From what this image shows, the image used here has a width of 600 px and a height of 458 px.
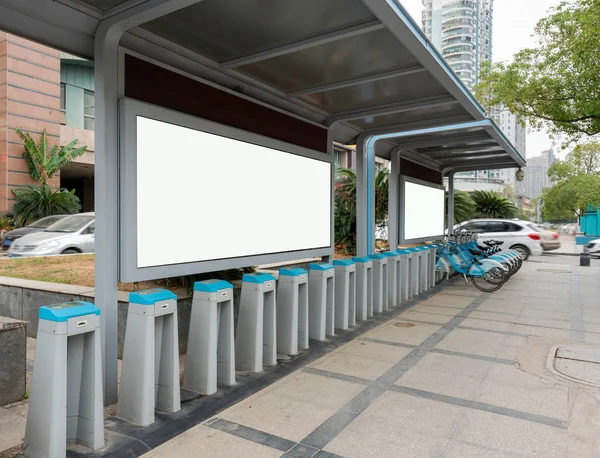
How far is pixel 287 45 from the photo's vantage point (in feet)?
15.2

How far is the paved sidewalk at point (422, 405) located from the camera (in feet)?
10.0

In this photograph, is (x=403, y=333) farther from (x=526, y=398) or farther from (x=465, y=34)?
(x=465, y=34)

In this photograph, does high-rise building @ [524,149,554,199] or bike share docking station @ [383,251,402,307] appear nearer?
bike share docking station @ [383,251,402,307]

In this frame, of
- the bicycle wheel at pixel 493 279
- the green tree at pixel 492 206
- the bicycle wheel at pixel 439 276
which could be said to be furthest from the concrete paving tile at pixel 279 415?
the green tree at pixel 492 206

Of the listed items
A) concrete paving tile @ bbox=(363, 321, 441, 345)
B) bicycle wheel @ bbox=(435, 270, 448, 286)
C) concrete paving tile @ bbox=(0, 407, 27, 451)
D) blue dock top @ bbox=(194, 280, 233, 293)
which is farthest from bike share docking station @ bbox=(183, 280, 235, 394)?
bicycle wheel @ bbox=(435, 270, 448, 286)

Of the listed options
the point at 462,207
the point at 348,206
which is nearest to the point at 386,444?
the point at 348,206

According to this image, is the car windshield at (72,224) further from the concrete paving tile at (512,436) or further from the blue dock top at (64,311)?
the concrete paving tile at (512,436)

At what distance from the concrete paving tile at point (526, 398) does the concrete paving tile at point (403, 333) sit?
149 centimetres

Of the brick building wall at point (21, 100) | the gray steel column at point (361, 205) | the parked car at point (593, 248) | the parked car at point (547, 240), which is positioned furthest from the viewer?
the brick building wall at point (21, 100)

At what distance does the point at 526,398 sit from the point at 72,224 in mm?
10671

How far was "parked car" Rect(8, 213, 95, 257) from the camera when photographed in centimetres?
1030

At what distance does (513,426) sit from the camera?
335 cm

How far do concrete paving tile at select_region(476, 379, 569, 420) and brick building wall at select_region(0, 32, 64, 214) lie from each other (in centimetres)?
2166

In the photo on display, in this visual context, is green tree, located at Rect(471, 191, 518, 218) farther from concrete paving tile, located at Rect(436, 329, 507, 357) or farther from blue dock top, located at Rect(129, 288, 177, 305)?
blue dock top, located at Rect(129, 288, 177, 305)
